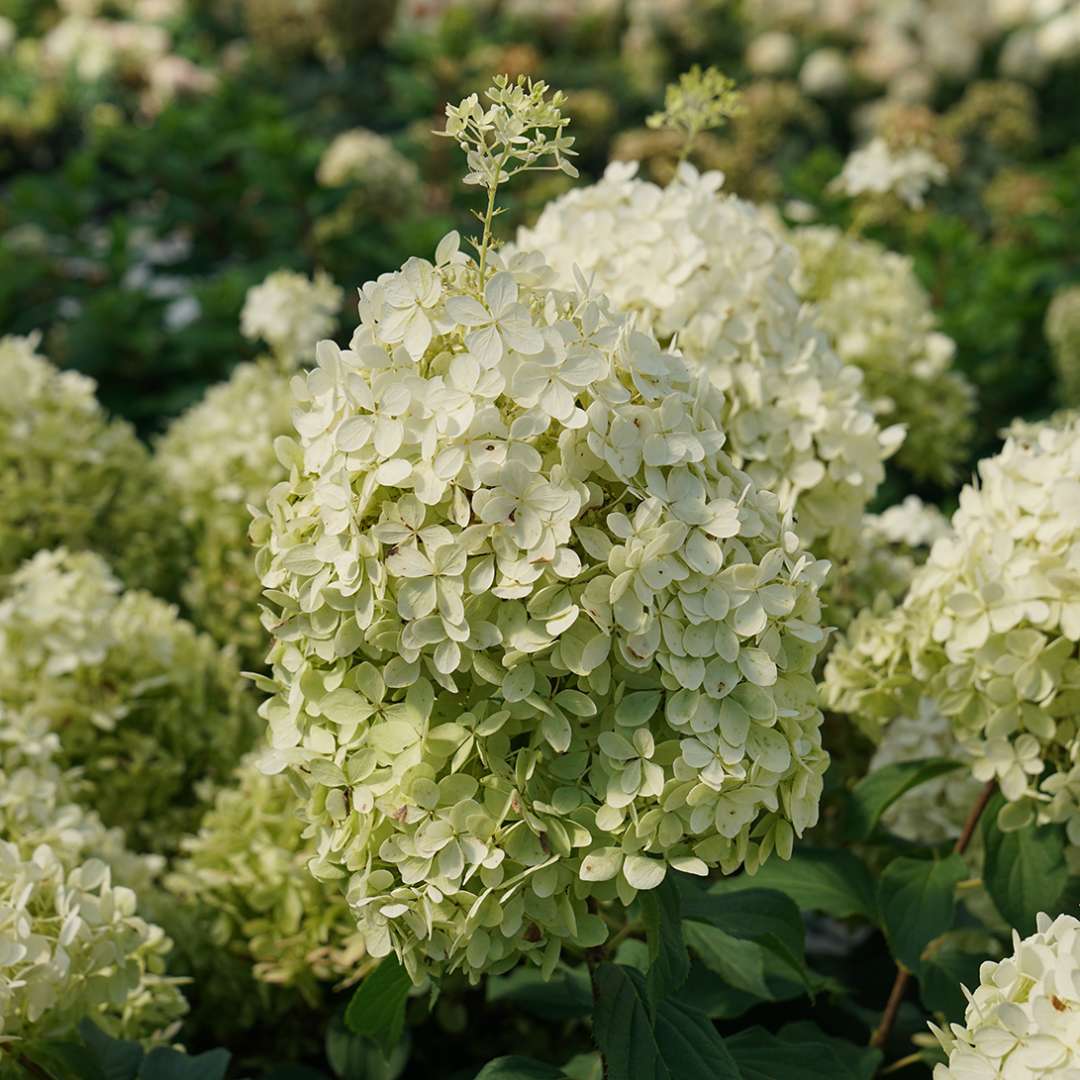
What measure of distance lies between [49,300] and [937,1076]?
3.62 m

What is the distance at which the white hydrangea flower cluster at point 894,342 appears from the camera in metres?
2.58

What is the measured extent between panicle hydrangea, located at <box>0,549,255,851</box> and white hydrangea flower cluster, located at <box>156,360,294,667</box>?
0.74 feet

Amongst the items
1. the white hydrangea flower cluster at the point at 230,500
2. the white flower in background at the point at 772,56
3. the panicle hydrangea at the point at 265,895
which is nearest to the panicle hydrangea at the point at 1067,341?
the white hydrangea flower cluster at the point at 230,500

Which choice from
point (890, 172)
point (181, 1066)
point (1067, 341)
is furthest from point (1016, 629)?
point (1067, 341)

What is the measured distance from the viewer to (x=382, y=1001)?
1362 millimetres

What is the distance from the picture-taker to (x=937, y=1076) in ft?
3.70

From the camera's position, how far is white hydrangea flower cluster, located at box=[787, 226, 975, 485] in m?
2.58

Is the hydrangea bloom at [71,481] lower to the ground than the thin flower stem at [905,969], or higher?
higher

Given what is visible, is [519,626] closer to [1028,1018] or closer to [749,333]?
[1028,1018]

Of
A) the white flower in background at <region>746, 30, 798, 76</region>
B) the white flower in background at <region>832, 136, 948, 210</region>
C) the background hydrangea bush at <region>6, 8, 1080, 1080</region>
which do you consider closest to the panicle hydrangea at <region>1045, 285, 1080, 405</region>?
the background hydrangea bush at <region>6, 8, 1080, 1080</region>

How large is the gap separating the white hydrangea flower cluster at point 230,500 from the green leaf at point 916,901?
119cm

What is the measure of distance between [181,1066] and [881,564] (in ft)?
3.93

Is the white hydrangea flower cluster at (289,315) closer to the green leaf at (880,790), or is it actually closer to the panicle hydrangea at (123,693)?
the panicle hydrangea at (123,693)

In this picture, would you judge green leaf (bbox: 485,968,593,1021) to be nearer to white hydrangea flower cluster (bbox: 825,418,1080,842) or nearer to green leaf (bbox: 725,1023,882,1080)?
green leaf (bbox: 725,1023,882,1080)
